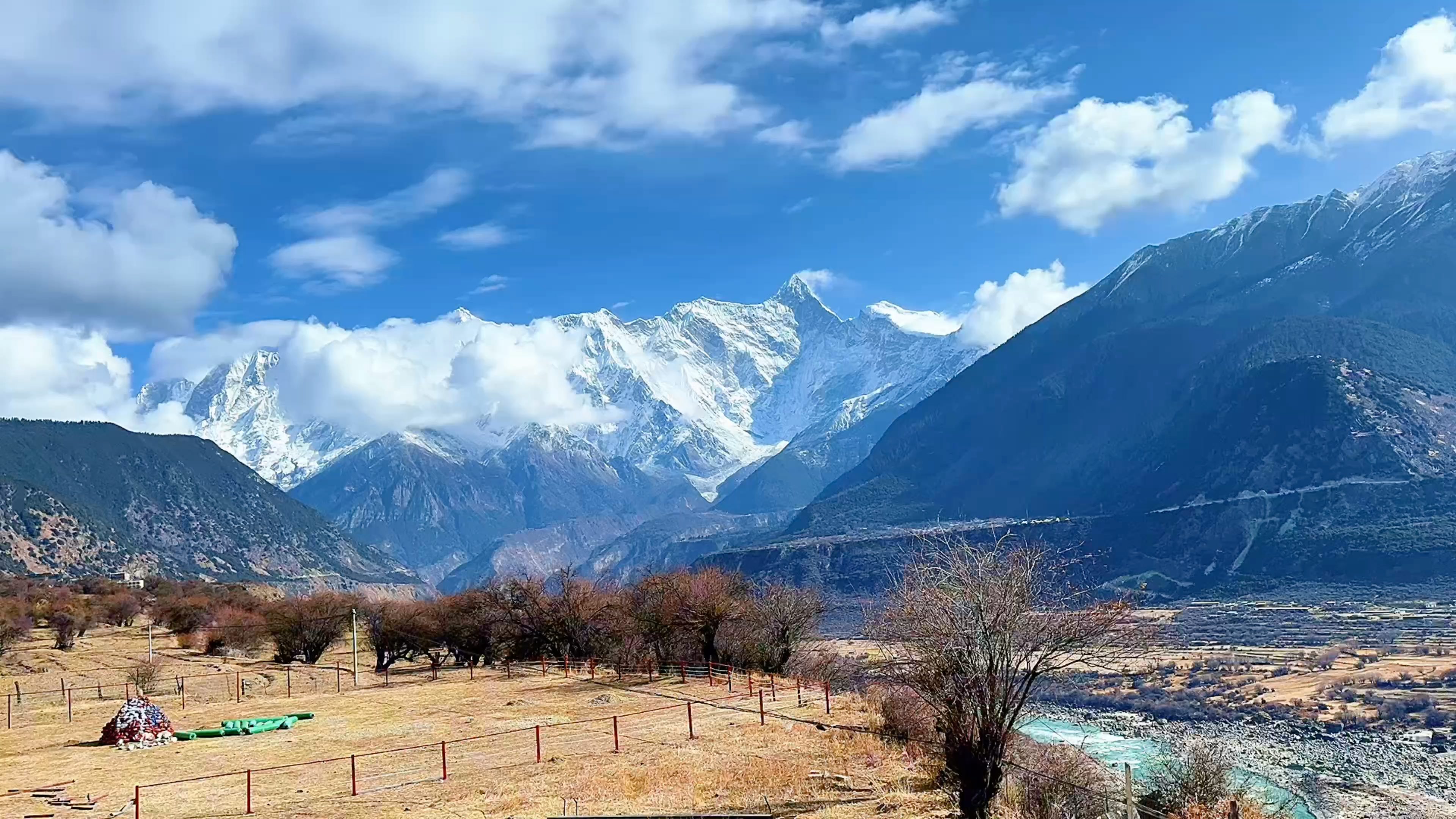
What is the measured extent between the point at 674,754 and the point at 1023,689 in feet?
43.6

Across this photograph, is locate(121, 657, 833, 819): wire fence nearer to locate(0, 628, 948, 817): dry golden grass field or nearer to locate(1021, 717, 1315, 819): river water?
locate(0, 628, 948, 817): dry golden grass field

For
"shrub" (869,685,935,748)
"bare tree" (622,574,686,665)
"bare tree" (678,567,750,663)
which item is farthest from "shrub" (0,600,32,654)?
"shrub" (869,685,935,748)

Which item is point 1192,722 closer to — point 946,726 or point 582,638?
point 582,638

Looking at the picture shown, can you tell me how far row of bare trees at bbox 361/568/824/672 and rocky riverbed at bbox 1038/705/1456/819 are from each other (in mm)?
18075

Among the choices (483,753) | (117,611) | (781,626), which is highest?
(117,611)

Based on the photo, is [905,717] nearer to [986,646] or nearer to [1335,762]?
[986,646]

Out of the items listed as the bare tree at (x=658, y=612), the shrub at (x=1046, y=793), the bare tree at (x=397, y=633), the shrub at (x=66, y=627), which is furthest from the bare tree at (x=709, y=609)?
the shrub at (x=66, y=627)

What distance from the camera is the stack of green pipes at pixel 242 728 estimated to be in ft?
134

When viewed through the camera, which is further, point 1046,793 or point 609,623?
point 609,623

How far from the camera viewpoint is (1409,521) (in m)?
185

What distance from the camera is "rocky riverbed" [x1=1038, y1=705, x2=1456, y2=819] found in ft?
207

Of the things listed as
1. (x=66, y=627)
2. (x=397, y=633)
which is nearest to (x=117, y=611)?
(x=66, y=627)

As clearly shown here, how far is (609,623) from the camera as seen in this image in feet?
218

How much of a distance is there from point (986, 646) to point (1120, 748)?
6615cm
